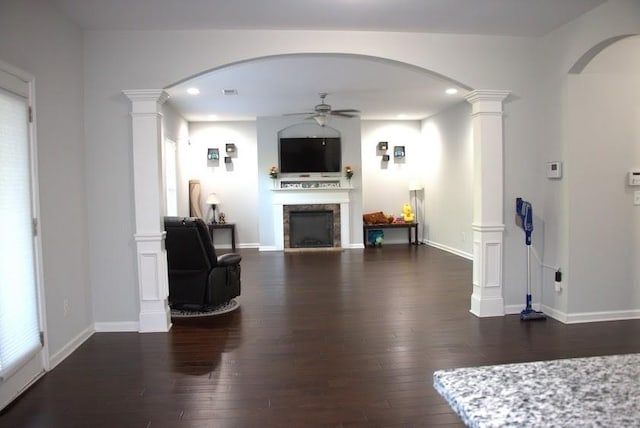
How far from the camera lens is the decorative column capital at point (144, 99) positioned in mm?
3738

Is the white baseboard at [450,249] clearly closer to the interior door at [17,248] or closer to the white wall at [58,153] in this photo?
the white wall at [58,153]

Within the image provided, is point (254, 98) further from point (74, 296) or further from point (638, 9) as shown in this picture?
point (638, 9)

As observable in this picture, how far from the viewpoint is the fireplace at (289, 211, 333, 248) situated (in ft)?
30.0

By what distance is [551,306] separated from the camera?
163 inches

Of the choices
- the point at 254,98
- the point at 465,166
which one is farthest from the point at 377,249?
the point at 254,98

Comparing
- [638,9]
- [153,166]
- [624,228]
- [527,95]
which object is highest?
[638,9]

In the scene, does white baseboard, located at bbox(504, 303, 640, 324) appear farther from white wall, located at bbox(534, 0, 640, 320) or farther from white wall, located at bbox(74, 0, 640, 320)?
white wall, located at bbox(74, 0, 640, 320)

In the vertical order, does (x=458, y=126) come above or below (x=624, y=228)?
above

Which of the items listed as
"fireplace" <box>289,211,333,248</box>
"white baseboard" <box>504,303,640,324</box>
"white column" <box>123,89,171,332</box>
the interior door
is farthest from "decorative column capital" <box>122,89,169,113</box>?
"fireplace" <box>289,211,333,248</box>

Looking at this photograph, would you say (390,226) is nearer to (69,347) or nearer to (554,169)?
(554,169)

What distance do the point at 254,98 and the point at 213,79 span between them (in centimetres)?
142

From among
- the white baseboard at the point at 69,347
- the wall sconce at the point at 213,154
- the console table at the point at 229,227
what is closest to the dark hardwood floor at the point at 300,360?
the white baseboard at the point at 69,347

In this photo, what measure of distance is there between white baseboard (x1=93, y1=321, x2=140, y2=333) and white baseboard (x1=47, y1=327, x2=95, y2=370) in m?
0.06

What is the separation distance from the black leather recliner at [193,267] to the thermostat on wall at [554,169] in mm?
3401
